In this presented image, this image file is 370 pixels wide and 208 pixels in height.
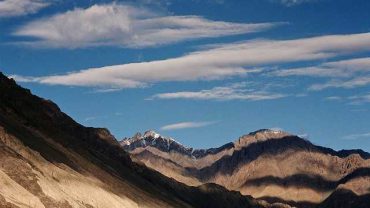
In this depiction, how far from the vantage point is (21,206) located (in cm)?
8762

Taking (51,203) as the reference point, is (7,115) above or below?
above

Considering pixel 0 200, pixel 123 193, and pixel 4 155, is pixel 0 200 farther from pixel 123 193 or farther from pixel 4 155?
pixel 123 193

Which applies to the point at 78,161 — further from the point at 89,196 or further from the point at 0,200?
the point at 0,200

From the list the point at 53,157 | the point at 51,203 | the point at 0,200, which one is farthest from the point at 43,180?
the point at 53,157

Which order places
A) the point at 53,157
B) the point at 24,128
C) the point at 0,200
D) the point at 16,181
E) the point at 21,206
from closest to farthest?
the point at 0,200, the point at 21,206, the point at 16,181, the point at 53,157, the point at 24,128

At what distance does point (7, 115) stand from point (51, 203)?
306 ft

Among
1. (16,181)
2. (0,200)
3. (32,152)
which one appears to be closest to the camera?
(0,200)

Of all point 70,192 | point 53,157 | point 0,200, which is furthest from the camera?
point 53,157

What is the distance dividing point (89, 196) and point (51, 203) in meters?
28.6

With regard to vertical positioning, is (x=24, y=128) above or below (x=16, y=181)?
above

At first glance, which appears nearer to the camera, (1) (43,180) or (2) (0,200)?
(2) (0,200)

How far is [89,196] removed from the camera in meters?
136

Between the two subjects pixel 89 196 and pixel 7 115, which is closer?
pixel 89 196

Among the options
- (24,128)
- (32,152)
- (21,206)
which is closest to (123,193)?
(24,128)
